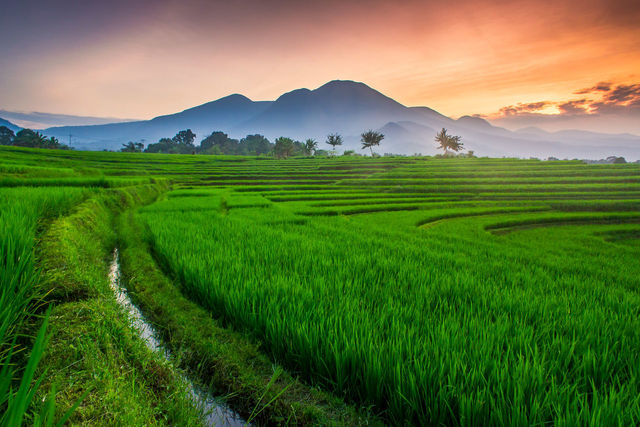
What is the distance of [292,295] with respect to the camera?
3.19m

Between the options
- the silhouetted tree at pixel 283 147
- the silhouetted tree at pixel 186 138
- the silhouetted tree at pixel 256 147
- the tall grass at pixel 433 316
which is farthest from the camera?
the silhouetted tree at pixel 186 138

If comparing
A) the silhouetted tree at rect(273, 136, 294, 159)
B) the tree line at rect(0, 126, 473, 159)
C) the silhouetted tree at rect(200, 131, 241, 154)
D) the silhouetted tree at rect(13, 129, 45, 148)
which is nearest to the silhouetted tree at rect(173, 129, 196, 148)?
the tree line at rect(0, 126, 473, 159)

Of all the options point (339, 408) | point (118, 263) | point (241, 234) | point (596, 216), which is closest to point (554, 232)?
point (596, 216)

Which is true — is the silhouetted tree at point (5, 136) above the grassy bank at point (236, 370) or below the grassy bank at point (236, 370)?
above

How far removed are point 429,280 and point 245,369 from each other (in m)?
2.63

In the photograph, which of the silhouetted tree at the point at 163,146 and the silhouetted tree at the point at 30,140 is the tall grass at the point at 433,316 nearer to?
the silhouetted tree at the point at 30,140

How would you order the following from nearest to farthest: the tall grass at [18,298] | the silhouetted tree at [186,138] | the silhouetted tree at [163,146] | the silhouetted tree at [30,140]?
the tall grass at [18,298] < the silhouetted tree at [30,140] < the silhouetted tree at [163,146] < the silhouetted tree at [186,138]

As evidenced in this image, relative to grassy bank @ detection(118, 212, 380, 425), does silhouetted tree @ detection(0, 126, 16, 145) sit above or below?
above

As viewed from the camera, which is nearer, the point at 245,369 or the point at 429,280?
the point at 245,369

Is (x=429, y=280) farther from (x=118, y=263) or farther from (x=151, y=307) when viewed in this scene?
(x=118, y=263)

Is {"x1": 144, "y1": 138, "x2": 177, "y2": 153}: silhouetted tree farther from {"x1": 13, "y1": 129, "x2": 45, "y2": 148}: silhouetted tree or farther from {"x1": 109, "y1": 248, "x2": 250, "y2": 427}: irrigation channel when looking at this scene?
{"x1": 109, "y1": 248, "x2": 250, "y2": 427}: irrigation channel

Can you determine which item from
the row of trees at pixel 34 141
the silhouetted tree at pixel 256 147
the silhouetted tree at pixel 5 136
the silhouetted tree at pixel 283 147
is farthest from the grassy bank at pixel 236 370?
the silhouetted tree at pixel 5 136

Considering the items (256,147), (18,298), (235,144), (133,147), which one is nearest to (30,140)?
(133,147)

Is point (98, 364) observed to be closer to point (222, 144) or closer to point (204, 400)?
point (204, 400)
